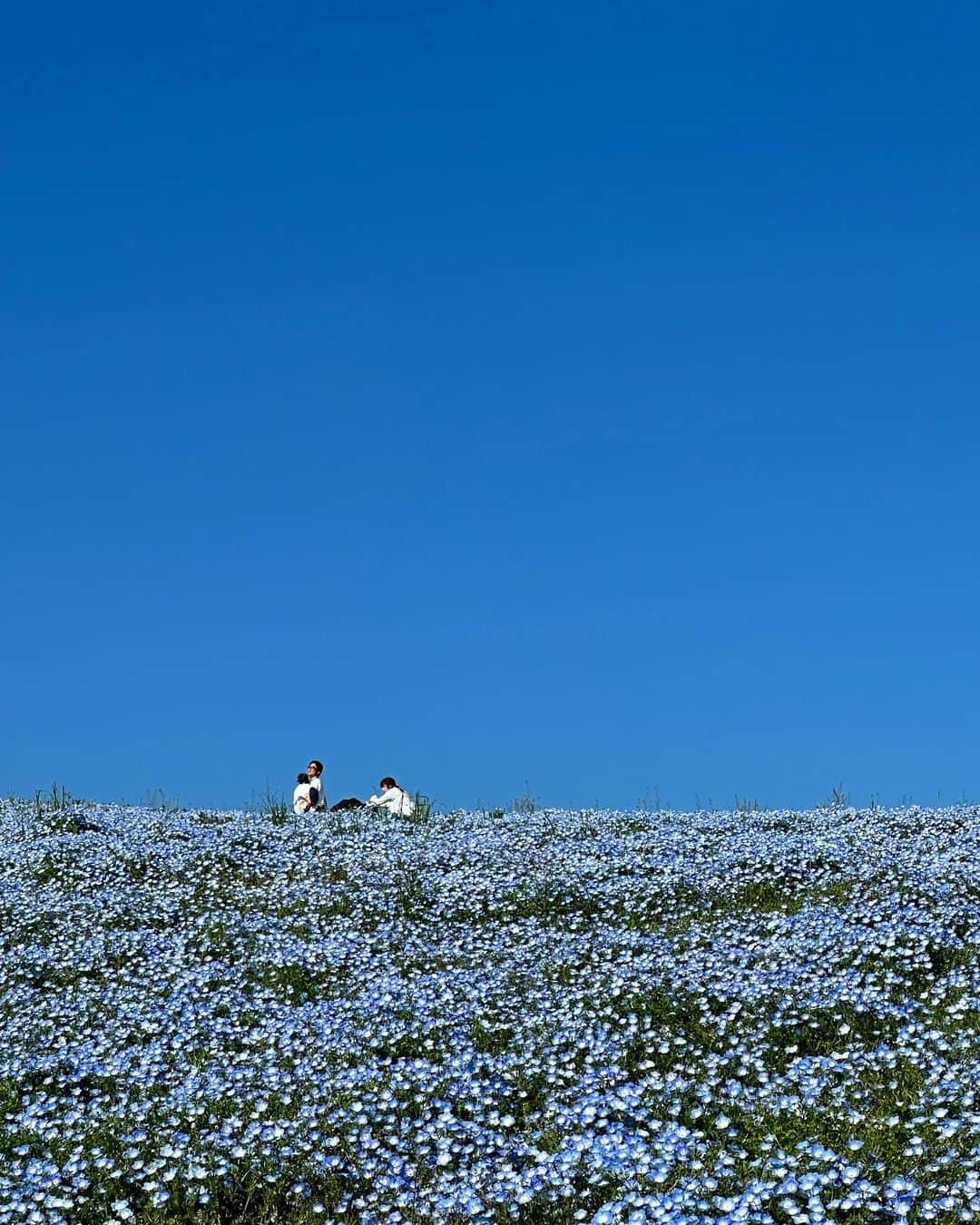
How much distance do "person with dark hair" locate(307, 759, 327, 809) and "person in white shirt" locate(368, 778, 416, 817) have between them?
1281 mm

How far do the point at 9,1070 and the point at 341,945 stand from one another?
3.24 m

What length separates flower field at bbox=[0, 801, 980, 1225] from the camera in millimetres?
7918

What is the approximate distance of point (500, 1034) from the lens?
10242mm

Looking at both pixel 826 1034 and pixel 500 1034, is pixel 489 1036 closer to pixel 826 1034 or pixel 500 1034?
pixel 500 1034

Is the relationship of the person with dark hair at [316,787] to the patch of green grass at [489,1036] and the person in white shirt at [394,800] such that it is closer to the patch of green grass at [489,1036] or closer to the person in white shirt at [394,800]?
the person in white shirt at [394,800]

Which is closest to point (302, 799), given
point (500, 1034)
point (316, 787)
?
point (316, 787)

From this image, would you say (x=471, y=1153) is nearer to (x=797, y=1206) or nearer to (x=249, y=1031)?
(x=797, y=1206)

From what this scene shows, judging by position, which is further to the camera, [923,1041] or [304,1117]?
[923,1041]

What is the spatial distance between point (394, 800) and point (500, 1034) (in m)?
12.2

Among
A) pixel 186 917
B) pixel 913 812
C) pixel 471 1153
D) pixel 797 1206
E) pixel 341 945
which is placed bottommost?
pixel 797 1206

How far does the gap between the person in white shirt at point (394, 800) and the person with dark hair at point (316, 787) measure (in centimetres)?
128

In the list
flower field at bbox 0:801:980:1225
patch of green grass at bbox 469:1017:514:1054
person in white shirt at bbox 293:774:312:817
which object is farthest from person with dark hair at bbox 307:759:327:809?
patch of green grass at bbox 469:1017:514:1054

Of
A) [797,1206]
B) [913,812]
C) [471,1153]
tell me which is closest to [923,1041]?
[797,1206]

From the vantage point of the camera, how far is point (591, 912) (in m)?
13.6
